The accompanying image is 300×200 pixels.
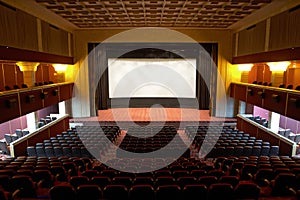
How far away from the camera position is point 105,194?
397 cm

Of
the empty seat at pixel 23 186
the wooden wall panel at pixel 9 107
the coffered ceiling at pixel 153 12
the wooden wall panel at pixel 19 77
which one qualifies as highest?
the coffered ceiling at pixel 153 12

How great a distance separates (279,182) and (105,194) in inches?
137

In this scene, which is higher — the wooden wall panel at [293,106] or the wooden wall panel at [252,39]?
the wooden wall panel at [252,39]

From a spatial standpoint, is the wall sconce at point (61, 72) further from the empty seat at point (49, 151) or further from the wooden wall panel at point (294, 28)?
the wooden wall panel at point (294, 28)

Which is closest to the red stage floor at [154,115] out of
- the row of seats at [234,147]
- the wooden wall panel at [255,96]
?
the wooden wall panel at [255,96]

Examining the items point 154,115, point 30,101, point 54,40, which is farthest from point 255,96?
point 54,40

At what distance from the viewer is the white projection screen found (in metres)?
19.1

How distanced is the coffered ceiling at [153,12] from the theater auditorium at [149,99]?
0.06 metres

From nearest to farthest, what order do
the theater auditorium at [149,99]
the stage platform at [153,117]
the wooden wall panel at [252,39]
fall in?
the theater auditorium at [149,99] < the wooden wall panel at [252,39] < the stage platform at [153,117]

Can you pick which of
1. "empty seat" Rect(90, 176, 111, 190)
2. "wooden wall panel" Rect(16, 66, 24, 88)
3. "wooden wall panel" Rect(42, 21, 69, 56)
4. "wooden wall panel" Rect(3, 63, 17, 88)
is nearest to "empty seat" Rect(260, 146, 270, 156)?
"empty seat" Rect(90, 176, 111, 190)

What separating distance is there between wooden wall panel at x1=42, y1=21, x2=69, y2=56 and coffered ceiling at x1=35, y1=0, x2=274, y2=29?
1.21m

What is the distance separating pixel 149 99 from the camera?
2055 cm

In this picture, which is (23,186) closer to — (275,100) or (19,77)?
(275,100)

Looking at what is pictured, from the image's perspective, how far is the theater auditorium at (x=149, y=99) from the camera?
4.83m
